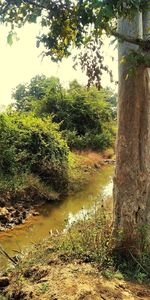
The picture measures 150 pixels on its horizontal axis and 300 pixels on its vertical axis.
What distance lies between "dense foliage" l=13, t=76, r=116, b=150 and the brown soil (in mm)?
16206

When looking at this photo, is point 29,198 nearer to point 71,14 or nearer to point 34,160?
point 34,160

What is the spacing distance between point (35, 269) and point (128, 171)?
1988mm

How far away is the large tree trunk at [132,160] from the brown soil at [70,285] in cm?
85

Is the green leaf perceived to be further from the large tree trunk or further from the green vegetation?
the green vegetation

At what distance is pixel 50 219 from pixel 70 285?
6190 millimetres

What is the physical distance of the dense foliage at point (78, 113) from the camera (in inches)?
929

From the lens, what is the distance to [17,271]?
6.50m

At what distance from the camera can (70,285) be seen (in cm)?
572

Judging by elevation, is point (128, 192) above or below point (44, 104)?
below

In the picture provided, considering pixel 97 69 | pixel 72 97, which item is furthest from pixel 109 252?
pixel 72 97

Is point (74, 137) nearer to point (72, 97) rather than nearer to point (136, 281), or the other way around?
point (72, 97)

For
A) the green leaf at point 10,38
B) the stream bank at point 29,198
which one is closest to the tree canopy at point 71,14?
the green leaf at point 10,38

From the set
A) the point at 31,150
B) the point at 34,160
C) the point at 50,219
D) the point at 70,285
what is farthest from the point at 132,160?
the point at 31,150

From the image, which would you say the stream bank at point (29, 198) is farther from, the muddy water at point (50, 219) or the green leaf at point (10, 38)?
the green leaf at point (10, 38)
